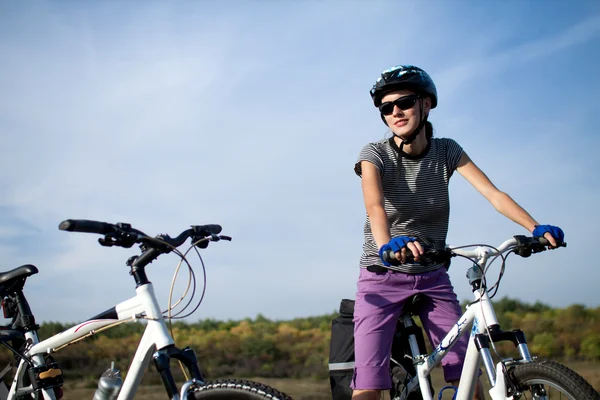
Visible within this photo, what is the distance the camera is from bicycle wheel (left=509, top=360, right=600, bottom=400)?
2605 millimetres

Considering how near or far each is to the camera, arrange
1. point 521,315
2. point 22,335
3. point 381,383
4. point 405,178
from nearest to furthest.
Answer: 1. point 381,383
2. point 405,178
3. point 22,335
4. point 521,315

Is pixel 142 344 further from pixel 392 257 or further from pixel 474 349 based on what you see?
pixel 474 349

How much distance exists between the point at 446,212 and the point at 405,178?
0.36 meters

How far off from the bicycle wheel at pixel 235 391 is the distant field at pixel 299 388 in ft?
19.9

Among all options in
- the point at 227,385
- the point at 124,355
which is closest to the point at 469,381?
the point at 227,385

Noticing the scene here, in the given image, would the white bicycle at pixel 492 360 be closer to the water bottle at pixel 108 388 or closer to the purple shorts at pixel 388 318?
the purple shorts at pixel 388 318

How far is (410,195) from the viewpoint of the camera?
3.76 meters

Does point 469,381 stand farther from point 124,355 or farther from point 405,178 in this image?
point 124,355

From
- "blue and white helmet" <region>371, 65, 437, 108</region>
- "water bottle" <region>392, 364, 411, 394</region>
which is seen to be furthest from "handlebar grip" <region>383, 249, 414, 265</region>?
"blue and white helmet" <region>371, 65, 437, 108</region>

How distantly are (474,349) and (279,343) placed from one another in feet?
36.4

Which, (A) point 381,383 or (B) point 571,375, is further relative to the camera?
(A) point 381,383

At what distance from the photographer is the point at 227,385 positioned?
9.12 feet

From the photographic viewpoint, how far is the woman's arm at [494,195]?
3516 millimetres

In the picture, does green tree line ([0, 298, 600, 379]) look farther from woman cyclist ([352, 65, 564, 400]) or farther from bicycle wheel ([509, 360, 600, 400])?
bicycle wheel ([509, 360, 600, 400])
